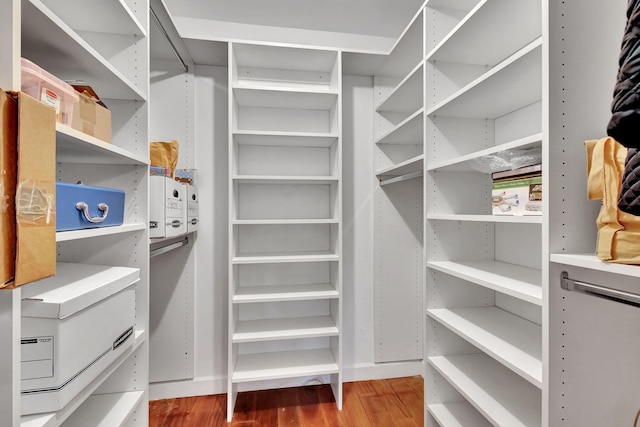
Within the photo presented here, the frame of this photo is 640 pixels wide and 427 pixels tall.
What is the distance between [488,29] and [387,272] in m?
1.59

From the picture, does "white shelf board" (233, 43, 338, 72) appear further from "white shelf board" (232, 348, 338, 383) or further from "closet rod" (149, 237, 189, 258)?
"white shelf board" (232, 348, 338, 383)

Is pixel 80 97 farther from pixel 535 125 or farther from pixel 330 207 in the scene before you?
pixel 535 125

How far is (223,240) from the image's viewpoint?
211 centimetres

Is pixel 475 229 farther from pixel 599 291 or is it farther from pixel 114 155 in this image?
pixel 114 155

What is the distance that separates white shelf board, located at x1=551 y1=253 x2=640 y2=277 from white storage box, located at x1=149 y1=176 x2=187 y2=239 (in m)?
1.52

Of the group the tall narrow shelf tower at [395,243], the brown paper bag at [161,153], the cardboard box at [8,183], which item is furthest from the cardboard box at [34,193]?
the tall narrow shelf tower at [395,243]

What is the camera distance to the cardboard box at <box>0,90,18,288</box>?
21.6 inches

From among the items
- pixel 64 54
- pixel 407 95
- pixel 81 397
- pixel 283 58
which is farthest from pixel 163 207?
pixel 407 95

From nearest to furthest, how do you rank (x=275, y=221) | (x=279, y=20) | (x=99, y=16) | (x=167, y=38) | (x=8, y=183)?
(x=8, y=183), (x=99, y=16), (x=167, y=38), (x=275, y=221), (x=279, y=20)

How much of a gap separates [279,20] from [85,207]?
1828 mm

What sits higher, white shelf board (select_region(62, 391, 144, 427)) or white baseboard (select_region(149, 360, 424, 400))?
white shelf board (select_region(62, 391, 144, 427))

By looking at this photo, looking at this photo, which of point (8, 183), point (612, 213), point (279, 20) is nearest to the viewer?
point (8, 183)

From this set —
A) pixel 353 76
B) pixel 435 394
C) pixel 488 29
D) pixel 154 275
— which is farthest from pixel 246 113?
pixel 435 394

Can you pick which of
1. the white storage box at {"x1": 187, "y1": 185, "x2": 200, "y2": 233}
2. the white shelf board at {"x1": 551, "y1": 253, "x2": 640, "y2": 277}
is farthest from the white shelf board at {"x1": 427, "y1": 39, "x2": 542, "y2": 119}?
the white storage box at {"x1": 187, "y1": 185, "x2": 200, "y2": 233}
